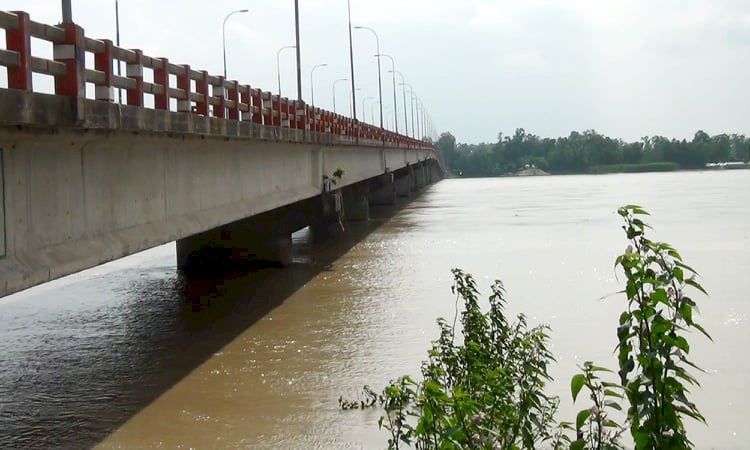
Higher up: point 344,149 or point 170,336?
point 344,149

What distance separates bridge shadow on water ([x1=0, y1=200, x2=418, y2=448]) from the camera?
1075cm

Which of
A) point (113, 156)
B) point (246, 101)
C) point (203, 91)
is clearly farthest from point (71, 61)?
point (246, 101)

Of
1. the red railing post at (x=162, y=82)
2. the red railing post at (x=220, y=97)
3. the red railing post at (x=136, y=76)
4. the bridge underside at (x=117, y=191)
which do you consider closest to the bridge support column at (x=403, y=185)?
the bridge underside at (x=117, y=191)

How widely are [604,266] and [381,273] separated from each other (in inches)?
209

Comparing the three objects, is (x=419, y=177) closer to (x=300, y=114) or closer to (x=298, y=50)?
(x=298, y=50)

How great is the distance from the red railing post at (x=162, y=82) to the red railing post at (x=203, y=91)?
1.91 metres

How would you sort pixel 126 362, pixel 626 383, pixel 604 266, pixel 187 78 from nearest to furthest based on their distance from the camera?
pixel 626 383 < pixel 126 362 < pixel 187 78 < pixel 604 266

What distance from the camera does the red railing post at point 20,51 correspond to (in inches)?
388

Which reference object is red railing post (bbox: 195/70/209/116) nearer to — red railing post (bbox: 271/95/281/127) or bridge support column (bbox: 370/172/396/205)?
red railing post (bbox: 271/95/281/127)

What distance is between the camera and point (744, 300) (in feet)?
58.3

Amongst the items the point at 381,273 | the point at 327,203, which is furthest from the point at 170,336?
the point at 327,203

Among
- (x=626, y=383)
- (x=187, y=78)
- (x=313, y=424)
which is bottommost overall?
(x=313, y=424)

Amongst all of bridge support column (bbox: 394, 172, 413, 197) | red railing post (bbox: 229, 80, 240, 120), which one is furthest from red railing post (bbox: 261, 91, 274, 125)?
bridge support column (bbox: 394, 172, 413, 197)

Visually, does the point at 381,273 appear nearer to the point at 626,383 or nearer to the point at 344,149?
the point at 344,149
